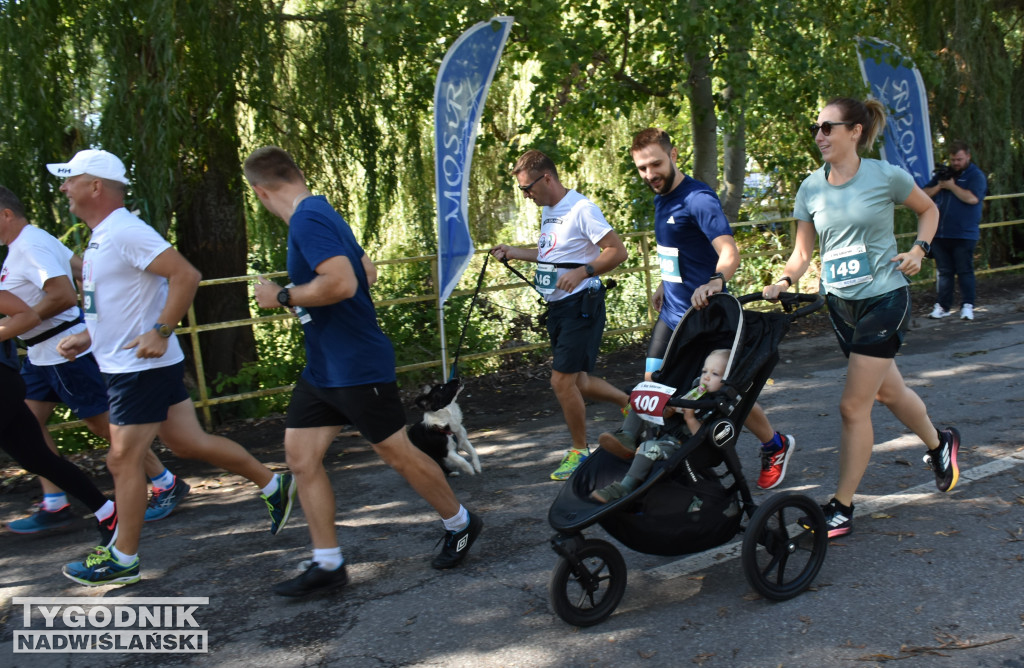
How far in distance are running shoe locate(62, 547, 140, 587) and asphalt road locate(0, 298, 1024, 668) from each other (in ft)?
0.24

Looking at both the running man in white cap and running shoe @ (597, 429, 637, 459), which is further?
the running man in white cap

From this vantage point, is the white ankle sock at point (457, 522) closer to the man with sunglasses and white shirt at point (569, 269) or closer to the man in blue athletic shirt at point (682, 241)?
the man in blue athletic shirt at point (682, 241)

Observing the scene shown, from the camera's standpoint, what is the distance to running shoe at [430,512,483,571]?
4.30 m

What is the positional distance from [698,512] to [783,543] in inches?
15.1

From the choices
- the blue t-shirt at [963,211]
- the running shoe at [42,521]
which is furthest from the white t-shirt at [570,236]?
the blue t-shirt at [963,211]

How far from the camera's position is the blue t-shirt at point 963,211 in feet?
34.7

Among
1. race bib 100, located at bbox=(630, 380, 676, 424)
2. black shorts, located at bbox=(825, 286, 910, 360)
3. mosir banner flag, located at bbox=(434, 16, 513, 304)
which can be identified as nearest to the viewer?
race bib 100, located at bbox=(630, 380, 676, 424)

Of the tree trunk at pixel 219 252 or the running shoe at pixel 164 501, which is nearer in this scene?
the running shoe at pixel 164 501

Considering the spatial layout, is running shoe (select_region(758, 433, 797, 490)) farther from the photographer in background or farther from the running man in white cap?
the photographer in background

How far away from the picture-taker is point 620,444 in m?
3.81

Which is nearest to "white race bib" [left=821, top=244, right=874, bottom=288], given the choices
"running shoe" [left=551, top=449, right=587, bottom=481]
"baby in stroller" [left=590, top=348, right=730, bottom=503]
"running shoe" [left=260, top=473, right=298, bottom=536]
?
"baby in stroller" [left=590, top=348, right=730, bottom=503]

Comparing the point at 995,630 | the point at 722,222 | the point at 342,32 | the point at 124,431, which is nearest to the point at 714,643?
the point at 995,630

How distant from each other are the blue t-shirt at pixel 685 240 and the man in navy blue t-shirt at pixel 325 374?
170 centimetres

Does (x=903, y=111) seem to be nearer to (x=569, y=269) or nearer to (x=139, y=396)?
(x=569, y=269)
